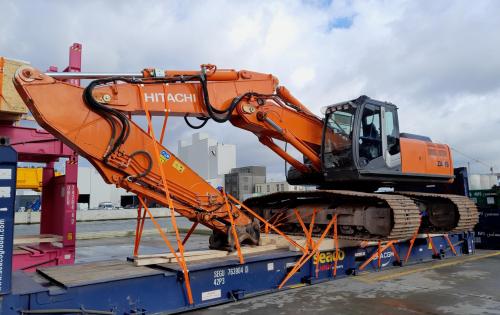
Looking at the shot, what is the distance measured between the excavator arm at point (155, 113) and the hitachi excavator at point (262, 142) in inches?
0.6

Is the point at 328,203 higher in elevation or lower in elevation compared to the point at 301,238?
higher

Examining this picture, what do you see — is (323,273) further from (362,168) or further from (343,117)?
(343,117)

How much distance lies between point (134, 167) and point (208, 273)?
191 cm

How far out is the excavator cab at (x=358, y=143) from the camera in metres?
8.28

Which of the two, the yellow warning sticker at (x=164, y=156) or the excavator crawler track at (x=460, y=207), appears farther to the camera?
the excavator crawler track at (x=460, y=207)

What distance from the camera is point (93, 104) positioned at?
18.9 feet

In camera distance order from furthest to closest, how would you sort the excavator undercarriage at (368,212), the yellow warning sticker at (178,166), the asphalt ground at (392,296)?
1. the excavator undercarriage at (368,212)
2. the yellow warning sticker at (178,166)
3. the asphalt ground at (392,296)

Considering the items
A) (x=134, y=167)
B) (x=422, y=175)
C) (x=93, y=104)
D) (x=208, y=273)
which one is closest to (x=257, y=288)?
(x=208, y=273)

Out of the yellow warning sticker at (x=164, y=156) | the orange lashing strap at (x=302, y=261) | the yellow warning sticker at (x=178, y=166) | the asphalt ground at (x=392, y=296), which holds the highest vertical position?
the yellow warning sticker at (x=164, y=156)

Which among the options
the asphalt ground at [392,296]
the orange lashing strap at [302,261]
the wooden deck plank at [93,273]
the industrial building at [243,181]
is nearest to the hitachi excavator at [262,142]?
the orange lashing strap at [302,261]

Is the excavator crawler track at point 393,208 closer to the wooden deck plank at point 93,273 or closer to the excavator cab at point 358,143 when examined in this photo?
the excavator cab at point 358,143

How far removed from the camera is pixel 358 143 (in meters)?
8.32

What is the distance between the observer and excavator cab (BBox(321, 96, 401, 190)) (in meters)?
8.28

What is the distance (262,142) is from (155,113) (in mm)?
2705
